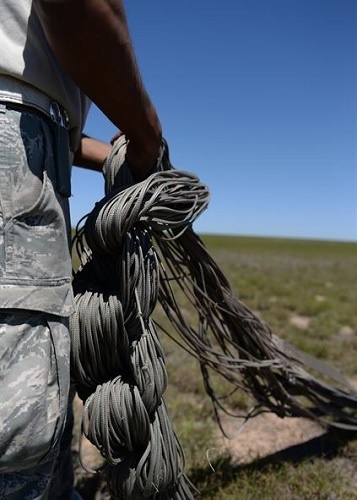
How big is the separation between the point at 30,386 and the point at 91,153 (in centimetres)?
112

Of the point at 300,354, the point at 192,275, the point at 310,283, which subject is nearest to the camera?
the point at 192,275

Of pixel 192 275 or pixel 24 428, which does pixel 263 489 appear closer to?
pixel 192 275

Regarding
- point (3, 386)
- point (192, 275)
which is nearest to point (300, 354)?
point (192, 275)

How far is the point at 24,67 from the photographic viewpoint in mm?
1319

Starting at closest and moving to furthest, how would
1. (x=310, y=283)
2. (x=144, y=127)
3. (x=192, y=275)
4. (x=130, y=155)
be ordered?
(x=144, y=127) → (x=130, y=155) → (x=192, y=275) → (x=310, y=283)

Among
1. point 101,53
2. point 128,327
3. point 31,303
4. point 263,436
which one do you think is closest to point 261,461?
point 263,436

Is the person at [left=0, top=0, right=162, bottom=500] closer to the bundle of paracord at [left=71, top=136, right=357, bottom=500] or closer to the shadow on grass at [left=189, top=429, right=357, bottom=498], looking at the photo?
the bundle of paracord at [left=71, top=136, right=357, bottom=500]

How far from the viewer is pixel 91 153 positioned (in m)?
2.13

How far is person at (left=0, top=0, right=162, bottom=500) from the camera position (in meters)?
1.24

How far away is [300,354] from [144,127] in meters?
1.61

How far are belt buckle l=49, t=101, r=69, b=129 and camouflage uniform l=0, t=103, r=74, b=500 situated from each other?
0.08 ft

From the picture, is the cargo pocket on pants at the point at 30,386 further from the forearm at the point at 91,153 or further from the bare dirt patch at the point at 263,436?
the bare dirt patch at the point at 263,436

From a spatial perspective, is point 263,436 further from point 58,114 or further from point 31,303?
point 58,114

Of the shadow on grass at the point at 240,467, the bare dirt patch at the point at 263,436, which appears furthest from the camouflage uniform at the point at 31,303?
the bare dirt patch at the point at 263,436
